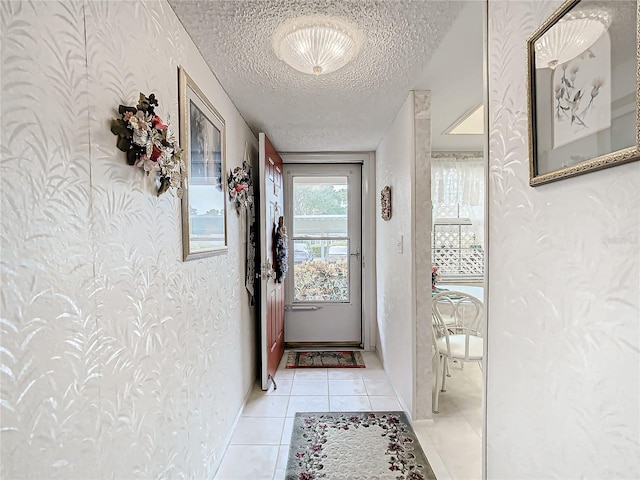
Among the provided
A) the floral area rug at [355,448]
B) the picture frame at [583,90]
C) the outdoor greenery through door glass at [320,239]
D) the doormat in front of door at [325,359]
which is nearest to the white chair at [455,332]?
the floral area rug at [355,448]

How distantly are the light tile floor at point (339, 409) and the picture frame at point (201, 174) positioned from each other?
1.18 metres

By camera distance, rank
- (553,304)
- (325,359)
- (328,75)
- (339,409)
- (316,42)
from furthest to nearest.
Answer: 1. (325,359)
2. (339,409)
3. (328,75)
4. (316,42)
5. (553,304)

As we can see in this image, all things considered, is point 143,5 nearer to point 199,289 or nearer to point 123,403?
point 199,289

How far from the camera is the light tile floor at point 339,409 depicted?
1.81m

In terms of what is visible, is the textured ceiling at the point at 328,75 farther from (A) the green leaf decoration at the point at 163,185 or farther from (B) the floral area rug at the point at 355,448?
(B) the floral area rug at the point at 355,448

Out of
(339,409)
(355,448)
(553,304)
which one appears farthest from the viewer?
(339,409)

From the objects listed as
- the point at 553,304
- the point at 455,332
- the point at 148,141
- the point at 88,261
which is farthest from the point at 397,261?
the point at 88,261

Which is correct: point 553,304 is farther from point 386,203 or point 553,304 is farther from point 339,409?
point 386,203

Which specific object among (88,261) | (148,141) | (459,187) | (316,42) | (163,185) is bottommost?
(88,261)

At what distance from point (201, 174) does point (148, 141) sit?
57 cm

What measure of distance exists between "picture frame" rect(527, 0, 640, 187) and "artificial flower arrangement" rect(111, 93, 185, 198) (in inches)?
41.8

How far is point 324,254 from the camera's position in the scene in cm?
374

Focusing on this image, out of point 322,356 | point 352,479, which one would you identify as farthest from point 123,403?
point 322,356

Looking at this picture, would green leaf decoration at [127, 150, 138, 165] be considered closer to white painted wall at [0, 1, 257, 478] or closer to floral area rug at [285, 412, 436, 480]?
white painted wall at [0, 1, 257, 478]
